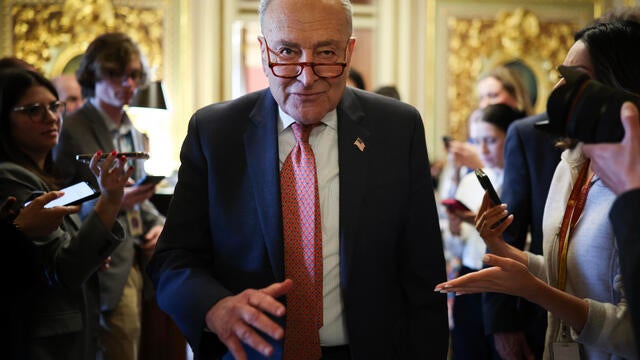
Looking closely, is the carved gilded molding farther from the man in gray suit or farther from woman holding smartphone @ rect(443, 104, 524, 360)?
the man in gray suit

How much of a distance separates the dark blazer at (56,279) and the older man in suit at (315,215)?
0.54 metres

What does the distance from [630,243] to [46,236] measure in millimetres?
1730

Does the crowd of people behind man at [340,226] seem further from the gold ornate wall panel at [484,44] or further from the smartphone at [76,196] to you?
the gold ornate wall panel at [484,44]

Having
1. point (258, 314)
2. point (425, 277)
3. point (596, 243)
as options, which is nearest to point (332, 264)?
point (425, 277)

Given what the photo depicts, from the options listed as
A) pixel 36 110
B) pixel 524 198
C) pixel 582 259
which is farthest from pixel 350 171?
pixel 36 110

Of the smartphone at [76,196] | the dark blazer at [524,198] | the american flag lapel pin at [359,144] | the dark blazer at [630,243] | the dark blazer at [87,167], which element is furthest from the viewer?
the dark blazer at [87,167]

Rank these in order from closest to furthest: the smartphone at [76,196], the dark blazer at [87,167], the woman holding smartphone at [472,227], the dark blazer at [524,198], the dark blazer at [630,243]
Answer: the dark blazer at [630,243], the smartphone at [76,196], the dark blazer at [524,198], the dark blazer at [87,167], the woman holding smartphone at [472,227]

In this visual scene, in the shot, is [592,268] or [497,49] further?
[497,49]

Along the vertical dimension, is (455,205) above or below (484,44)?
below

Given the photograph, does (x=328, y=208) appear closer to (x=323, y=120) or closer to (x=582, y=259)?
(x=323, y=120)

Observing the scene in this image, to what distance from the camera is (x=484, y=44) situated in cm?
666

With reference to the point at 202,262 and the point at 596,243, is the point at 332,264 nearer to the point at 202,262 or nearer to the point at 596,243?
the point at 202,262

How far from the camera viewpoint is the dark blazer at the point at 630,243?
1274 millimetres

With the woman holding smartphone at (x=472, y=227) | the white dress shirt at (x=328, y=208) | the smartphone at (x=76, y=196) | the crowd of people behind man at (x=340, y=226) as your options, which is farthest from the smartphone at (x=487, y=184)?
the smartphone at (x=76, y=196)
